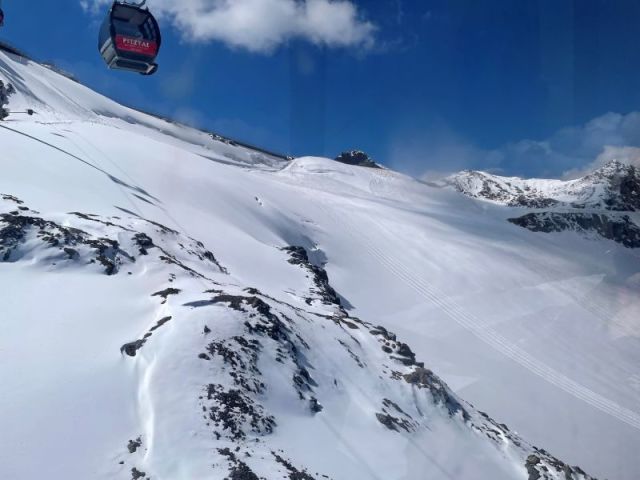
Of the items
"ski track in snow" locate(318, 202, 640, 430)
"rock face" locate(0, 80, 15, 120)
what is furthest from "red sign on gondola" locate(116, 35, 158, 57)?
"rock face" locate(0, 80, 15, 120)

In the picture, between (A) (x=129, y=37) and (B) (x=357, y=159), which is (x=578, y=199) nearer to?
(B) (x=357, y=159)

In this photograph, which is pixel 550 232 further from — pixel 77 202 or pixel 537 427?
pixel 77 202

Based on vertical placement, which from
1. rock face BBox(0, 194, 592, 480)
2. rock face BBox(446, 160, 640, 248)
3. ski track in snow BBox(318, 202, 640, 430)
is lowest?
ski track in snow BBox(318, 202, 640, 430)

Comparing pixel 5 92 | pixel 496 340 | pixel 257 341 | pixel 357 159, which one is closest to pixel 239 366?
pixel 257 341

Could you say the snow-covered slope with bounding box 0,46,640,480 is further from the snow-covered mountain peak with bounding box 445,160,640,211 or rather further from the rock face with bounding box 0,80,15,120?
the snow-covered mountain peak with bounding box 445,160,640,211

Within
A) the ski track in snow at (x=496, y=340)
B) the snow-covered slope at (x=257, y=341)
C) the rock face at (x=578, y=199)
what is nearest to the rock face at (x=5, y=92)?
the snow-covered slope at (x=257, y=341)

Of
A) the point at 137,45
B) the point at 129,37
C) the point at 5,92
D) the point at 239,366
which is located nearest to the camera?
the point at 239,366
